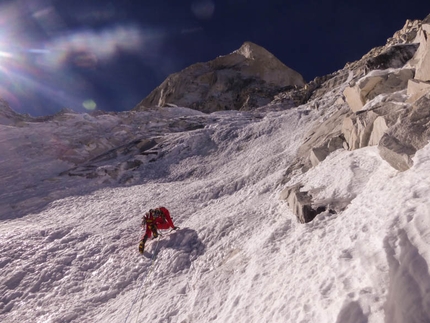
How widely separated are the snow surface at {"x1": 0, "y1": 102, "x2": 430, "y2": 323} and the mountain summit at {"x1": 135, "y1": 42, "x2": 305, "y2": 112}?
43.4 metres

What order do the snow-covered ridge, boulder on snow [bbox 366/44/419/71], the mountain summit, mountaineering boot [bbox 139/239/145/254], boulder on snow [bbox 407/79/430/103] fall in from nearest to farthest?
the snow-covered ridge → boulder on snow [bbox 407/79/430/103] → mountaineering boot [bbox 139/239/145/254] → boulder on snow [bbox 366/44/419/71] → the mountain summit

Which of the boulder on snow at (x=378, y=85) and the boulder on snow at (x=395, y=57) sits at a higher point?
the boulder on snow at (x=395, y=57)

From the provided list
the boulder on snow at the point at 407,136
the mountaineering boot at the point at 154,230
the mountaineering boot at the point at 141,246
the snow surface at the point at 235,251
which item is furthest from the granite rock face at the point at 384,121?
the mountaineering boot at the point at 141,246

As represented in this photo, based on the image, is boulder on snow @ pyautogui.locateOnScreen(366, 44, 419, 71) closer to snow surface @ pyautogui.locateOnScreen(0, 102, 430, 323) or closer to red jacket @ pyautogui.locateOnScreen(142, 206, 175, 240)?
snow surface @ pyautogui.locateOnScreen(0, 102, 430, 323)

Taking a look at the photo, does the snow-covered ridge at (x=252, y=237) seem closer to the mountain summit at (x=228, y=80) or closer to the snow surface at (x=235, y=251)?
the snow surface at (x=235, y=251)

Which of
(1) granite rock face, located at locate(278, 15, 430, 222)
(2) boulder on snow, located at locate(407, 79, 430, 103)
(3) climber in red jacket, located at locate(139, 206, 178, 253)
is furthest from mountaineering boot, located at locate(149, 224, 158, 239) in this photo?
(2) boulder on snow, located at locate(407, 79, 430, 103)

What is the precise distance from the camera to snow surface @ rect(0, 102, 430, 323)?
153 inches

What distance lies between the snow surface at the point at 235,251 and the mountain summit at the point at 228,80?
4337cm

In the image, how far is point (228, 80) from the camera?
63.2 m

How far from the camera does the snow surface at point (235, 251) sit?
153 inches

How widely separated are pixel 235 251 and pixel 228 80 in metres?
58.7

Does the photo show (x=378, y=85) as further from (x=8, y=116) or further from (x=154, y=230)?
(x=8, y=116)

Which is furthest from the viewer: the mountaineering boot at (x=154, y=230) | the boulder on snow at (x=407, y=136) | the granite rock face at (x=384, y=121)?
the mountaineering boot at (x=154, y=230)

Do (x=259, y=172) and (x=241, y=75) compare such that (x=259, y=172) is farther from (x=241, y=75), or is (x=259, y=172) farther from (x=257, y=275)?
(x=241, y=75)
